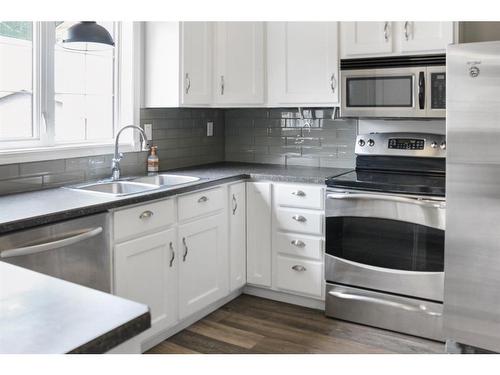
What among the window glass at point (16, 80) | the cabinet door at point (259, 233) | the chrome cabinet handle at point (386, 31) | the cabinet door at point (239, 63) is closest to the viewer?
the window glass at point (16, 80)

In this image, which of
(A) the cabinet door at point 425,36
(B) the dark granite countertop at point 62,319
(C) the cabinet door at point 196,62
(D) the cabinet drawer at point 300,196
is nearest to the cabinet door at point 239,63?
(C) the cabinet door at point 196,62

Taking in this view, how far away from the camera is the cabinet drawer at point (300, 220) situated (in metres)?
3.23

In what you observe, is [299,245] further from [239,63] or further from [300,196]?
[239,63]

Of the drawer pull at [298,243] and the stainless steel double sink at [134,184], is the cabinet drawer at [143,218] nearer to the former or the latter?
the stainless steel double sink at [134,184]

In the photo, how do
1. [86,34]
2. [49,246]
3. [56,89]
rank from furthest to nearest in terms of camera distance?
[56,89] < [86,34] < [49,246]

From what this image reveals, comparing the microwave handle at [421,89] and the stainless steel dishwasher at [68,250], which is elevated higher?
the microwave handle at [421,89]

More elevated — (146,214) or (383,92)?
(383,92)

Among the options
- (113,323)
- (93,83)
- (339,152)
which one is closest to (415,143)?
(339,152)

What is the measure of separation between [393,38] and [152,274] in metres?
2.02

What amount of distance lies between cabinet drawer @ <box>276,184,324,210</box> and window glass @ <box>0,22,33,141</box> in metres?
1.54

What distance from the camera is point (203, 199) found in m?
3.06

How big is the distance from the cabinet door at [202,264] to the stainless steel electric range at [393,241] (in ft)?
2.18

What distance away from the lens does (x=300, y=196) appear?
327cm

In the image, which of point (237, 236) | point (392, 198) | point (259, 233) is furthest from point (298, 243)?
point (392, 198)
